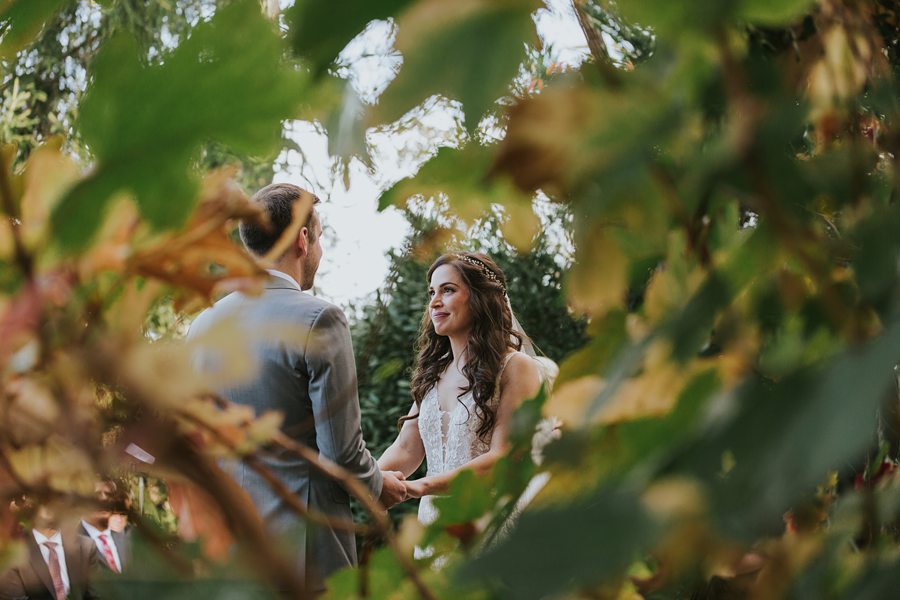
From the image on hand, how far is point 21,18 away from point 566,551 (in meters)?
0.18

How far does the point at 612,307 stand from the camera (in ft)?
0.84

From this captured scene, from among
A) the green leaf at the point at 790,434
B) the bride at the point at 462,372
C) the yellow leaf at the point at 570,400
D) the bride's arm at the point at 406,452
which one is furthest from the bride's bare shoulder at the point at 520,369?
the green leaf at the point at 790,434

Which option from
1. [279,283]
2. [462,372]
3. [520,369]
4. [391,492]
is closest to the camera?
[279,283]

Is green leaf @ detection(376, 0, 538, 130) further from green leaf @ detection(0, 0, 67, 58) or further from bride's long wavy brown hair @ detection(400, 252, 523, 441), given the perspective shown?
bride's long wavy brown hair @ detection(400, 252, 523, 441)

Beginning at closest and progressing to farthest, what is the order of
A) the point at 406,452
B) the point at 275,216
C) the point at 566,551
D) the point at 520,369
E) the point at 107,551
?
the point at 566,551 → the point at 107,551 → the point at 275,216 → the point at 520,369 → the point at 406,452

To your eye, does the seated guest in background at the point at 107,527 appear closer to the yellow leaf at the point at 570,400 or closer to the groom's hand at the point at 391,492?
the yellow leaf at the point at 570,400

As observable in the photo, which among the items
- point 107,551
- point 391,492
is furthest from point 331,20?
point 391,492

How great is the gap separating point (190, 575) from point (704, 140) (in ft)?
0.54

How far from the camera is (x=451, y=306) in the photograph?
108 inches

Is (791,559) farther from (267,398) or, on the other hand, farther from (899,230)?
(267,398)

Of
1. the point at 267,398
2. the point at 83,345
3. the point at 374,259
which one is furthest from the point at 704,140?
the point at 267,398

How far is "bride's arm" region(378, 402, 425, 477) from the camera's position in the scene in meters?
2.83

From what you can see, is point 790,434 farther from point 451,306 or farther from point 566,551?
point 451,306

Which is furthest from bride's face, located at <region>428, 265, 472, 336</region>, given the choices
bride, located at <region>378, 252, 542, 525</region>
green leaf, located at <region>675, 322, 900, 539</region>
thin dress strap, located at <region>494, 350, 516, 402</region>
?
green leaf, located at <region>675, 322, 900, 539</region>
